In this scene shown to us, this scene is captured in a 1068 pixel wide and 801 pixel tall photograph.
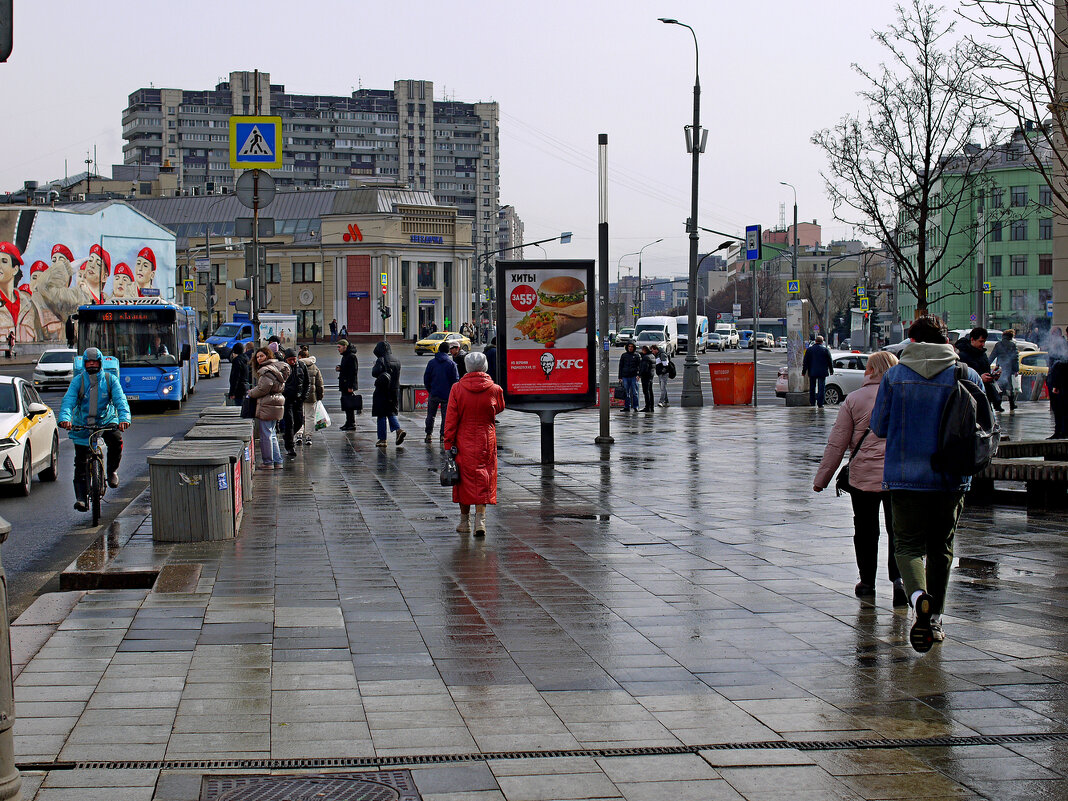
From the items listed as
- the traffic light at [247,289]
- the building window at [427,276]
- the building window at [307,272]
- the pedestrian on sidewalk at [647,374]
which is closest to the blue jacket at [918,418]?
the traffic light at [247,289]

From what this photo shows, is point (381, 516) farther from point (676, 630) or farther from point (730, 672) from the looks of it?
point (730, 672)

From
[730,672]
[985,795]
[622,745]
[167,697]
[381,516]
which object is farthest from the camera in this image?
[381,516]

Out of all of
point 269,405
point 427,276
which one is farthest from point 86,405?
point 427,276

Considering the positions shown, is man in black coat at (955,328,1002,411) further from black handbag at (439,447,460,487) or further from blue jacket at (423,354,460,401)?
black handbag at (439,447,460,487)

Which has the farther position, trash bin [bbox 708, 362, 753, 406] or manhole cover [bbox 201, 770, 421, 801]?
trash bin [bbox 708, 362, 753, 406]

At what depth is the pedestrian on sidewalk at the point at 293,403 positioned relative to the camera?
18922 millimetres

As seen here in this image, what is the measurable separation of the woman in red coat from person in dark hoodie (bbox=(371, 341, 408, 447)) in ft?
30.7

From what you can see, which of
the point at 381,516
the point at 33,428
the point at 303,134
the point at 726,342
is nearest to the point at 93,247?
the point at 726,342

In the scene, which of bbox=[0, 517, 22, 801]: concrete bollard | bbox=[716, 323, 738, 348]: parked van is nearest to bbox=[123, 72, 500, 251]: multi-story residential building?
bbox=[716, 323, 738, 348]: parked van

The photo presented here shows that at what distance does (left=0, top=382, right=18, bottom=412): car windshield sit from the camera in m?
15.1

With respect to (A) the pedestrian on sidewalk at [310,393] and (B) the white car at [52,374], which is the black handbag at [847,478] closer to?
(A) the pedestrian on sidewalk at [310,393]

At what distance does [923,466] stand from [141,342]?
2672 centimetres

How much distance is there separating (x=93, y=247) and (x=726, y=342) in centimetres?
4440

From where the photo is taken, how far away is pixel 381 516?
12320 mm
